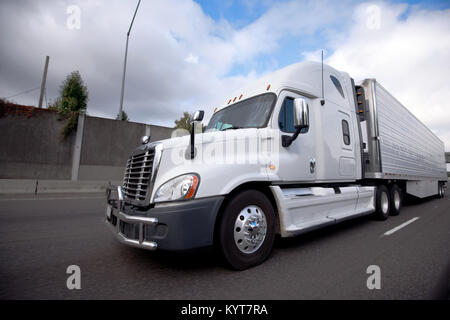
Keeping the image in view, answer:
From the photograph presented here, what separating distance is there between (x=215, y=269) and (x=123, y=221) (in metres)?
1.15

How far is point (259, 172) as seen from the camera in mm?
2799

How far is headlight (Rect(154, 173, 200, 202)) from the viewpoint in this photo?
2254mm

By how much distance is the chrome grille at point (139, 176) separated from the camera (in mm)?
2504

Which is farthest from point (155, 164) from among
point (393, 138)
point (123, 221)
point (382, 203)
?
point (393, 138)

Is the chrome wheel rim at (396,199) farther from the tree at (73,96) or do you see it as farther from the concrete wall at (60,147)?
the tree at (73,96)

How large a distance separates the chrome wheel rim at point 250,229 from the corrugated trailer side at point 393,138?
400 cm

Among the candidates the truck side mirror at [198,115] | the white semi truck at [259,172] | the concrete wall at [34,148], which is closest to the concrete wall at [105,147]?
the concrete wall at [34,148]

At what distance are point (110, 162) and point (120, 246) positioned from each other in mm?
13638

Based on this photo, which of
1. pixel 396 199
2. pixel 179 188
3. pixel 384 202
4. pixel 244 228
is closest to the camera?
pixel 179 188

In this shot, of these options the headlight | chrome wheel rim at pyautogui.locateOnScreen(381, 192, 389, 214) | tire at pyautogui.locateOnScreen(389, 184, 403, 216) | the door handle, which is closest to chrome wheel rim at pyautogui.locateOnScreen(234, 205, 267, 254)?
the headlight

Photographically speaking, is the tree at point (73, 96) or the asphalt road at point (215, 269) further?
the tree at point (73, 96)

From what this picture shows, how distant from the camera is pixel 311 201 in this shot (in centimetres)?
340

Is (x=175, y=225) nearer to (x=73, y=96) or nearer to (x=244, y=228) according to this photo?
(x=244, y=228)
